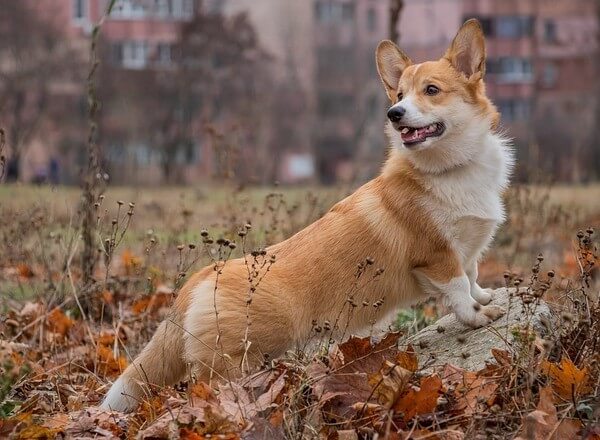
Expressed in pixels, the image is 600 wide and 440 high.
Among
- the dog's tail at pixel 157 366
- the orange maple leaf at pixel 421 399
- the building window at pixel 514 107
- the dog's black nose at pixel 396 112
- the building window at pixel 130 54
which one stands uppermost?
the dog's black nose at pixel 396 112

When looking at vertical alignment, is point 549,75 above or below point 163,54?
below

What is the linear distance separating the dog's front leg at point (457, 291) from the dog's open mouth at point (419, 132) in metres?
0.57

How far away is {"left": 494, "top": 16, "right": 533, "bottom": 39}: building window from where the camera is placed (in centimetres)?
4956

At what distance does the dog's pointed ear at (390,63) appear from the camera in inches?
207

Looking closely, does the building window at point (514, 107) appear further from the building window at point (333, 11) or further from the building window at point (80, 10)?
the building window at point (80, 10)

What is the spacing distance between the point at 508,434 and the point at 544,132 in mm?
37517

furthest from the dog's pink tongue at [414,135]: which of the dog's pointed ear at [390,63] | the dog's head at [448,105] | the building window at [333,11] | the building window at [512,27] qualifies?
the building window at [512,27]

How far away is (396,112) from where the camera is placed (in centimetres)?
470

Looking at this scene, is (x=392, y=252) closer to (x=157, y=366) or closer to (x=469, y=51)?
(x=469, y=51)

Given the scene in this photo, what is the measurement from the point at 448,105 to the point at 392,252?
2.57 feet

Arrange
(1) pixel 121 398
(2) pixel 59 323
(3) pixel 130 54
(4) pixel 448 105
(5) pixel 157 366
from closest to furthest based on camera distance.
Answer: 1. (1) pixel 121 398
2. (5) pixel 157 366
3. (4) pixel 448 105
4. (2) pixel 59 323
5. (3) pixel 130 54

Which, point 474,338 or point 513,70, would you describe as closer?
point 474,338

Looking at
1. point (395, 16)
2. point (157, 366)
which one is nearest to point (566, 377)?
point (157, 366)

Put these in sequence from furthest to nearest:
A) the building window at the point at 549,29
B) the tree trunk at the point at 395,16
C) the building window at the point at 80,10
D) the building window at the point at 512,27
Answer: the building window at the point at 512,27 → the building window at the point at 549,29 → the building window at the point at 80,10 → the tree trunk at the point at 395,16
